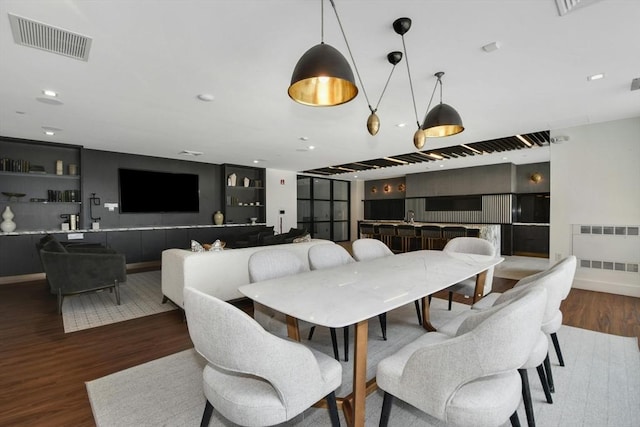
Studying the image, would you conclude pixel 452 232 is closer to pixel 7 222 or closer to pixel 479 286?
pixel 479 286

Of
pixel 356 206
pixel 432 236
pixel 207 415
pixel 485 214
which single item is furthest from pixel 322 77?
pixel 356 206

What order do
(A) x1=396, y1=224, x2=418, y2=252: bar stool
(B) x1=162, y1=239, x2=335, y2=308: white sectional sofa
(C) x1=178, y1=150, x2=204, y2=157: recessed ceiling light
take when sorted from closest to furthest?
1. (B) x1=162, y1=239, x2=335, y2=308: white sectional sofa
2. (C) x1=178, y1=150, x2=204, y2=157: recessed ceiling light
3. (A) x1=396, y1=224, x2=418, y2=252: bar stool

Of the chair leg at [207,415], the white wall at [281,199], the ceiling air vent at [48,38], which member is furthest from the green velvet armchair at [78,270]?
the white wall at [281,199]

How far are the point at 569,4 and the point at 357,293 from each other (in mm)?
2355

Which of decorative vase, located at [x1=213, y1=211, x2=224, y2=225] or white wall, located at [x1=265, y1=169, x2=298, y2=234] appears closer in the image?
decorative vase, located at [x1=213, y1=211, x2=224, y2=225]

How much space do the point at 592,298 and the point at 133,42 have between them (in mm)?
6410

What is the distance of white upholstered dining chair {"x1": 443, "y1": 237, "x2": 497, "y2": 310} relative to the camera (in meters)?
3.06

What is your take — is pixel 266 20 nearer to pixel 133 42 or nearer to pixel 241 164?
pixel 133 42

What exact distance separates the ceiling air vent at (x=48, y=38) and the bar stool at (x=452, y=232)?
749 centimetres

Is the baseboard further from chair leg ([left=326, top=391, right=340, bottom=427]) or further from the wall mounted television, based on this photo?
the wall mounted television

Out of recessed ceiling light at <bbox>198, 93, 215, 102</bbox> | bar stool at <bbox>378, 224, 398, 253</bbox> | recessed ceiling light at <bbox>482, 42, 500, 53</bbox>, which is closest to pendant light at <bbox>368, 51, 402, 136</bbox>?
recessed ceiling light at <bbox>482, 42, 500, 53</bbox>

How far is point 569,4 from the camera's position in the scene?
1911mm

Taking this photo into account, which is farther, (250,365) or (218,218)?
(218,218)

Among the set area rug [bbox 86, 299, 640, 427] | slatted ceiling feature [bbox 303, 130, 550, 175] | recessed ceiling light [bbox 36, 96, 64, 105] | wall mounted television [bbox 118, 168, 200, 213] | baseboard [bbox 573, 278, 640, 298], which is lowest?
area rug [bbox 86, 299, 640, 427]
